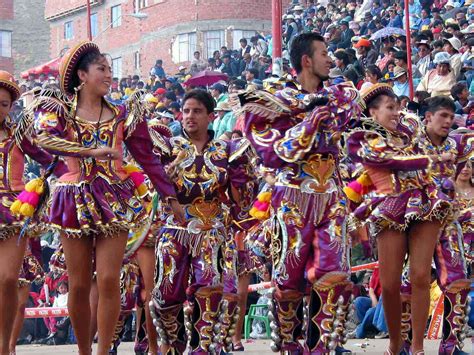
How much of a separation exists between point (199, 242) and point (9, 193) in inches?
70.1

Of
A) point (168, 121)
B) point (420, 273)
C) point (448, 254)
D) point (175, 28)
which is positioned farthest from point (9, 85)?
point (175, 28)

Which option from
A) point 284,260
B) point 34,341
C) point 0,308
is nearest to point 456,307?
point 284,260

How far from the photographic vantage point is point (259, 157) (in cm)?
870

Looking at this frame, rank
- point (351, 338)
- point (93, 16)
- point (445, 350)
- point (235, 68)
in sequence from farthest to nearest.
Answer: point (93, 16), point (235, 68), point (351, 338), point (445, 350)

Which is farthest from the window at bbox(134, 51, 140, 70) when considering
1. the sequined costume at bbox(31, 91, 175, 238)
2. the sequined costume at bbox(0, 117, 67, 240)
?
the sequined costume at bbox(31, 91, 175, 238)

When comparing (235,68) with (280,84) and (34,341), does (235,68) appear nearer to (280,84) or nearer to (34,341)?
(34,341)

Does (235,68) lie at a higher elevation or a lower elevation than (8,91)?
higher

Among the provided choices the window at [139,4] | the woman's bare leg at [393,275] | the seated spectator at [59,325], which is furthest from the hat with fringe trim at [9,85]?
the window at [139,4]

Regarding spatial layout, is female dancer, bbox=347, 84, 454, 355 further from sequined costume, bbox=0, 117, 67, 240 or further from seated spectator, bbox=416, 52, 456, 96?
seated spectator, bbox=416, 52, 456, 96

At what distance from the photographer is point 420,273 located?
9133 millimetres

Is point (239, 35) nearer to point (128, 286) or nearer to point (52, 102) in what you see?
point (128, 286)

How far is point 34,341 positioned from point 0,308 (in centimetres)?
755

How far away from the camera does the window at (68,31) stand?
182 feet

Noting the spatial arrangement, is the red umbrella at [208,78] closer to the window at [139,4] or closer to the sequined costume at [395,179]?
the sequined costume at [395,179]
